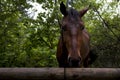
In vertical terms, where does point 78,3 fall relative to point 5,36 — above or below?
above

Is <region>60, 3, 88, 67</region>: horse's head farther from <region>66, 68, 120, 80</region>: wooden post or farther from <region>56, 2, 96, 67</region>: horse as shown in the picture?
<region>66, 68, 120, 80</region>: wooden post

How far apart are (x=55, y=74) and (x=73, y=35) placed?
132 cm

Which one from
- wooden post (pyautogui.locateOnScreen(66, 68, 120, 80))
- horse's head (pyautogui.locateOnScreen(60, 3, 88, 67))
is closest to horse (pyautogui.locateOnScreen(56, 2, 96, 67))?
horse's head (pyautogui.locateOnScreen(60, 3, 88, 67))

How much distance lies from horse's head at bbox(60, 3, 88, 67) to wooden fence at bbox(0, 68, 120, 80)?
2.48 feet

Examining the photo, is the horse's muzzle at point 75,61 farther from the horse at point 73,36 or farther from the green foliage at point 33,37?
the green foliage at point 33,37

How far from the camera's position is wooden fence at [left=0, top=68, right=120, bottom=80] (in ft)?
7.31

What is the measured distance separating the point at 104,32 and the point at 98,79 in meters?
5.39

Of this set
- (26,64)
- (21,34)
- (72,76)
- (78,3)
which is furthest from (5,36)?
(72,76)

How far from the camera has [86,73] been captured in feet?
7.41

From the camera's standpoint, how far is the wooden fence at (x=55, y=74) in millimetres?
2229

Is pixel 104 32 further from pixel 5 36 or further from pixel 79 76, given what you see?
pixel 79 76

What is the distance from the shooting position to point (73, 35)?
3504mm

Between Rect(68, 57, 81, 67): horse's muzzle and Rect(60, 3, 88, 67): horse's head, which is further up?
Rect(60, 3, 88, 67): horse's head

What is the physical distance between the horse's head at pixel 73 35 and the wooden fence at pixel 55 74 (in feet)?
2.48
